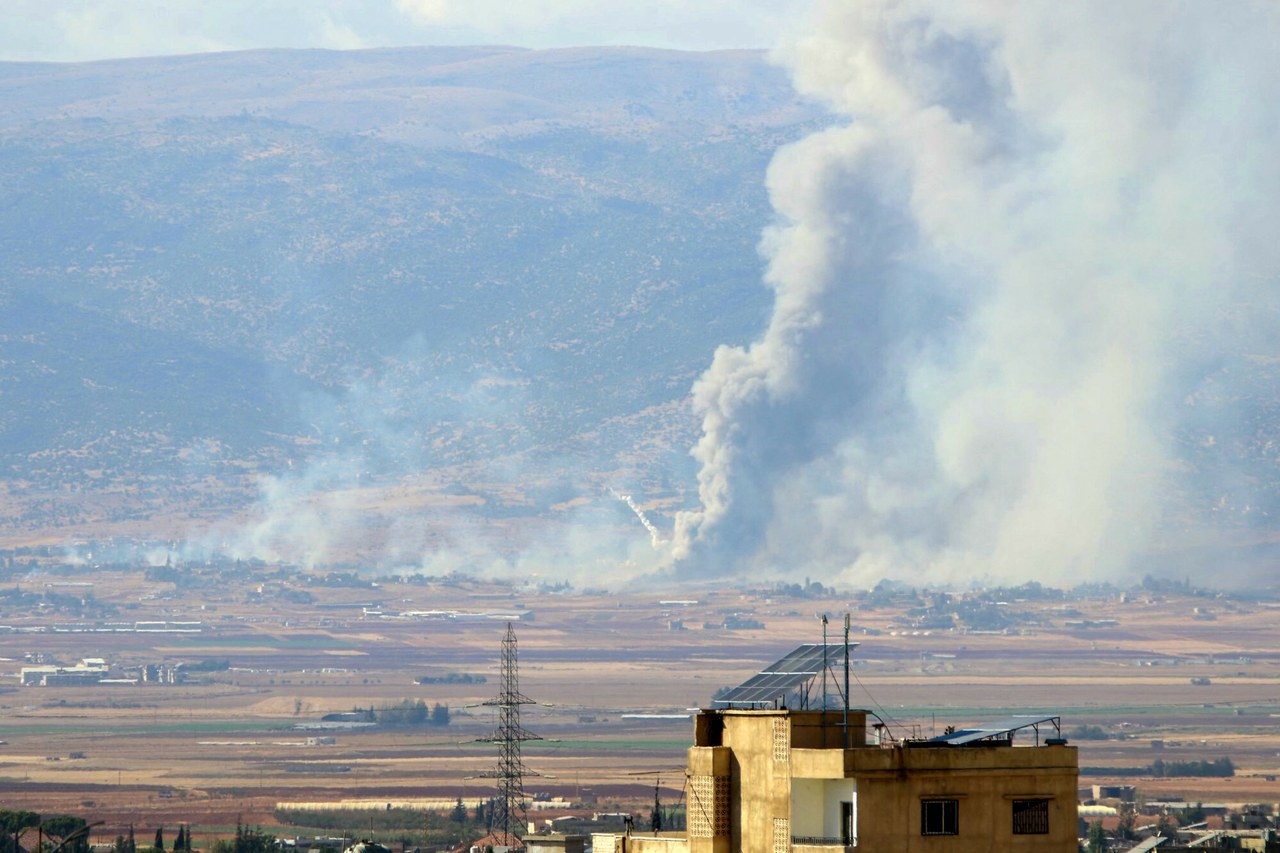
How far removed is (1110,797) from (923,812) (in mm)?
138851

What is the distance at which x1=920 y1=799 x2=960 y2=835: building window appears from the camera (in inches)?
1156

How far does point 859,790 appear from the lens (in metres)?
29.2

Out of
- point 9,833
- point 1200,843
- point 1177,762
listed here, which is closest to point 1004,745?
point 1200,843

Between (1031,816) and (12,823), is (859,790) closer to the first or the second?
(1031,816)

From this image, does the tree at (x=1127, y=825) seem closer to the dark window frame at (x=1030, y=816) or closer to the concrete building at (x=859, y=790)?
the concrete building at (x=859, y=790)

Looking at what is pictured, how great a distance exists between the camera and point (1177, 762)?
639 ft

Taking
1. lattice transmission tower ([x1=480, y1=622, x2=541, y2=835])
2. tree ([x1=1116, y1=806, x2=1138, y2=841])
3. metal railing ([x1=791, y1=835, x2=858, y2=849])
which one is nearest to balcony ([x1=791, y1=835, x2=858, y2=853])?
metal railing ([x1=791, y1=835, x2=858, y2=849])

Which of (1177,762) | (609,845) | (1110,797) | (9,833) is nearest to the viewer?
(609,845)

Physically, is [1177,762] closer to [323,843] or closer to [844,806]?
[323,843]

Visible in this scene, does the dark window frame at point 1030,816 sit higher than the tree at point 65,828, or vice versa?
the tree at point 65,828

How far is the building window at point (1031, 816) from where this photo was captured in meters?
29.9

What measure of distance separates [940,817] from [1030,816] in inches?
40.6

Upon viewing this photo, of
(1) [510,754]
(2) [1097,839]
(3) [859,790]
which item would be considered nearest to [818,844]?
(3) [859,790]

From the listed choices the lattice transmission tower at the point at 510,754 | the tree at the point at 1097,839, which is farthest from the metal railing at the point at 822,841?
the tree at the point at 1097,839
